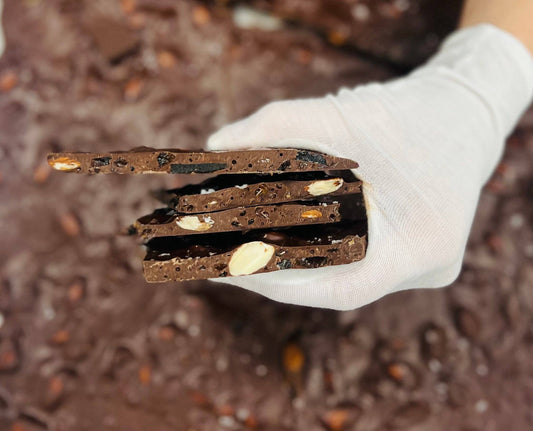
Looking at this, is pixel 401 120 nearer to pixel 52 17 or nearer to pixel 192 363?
pixel 192 363

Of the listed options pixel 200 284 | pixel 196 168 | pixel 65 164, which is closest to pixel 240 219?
pixel 196 168

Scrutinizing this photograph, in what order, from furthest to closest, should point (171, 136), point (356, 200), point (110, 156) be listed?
1. point (171, 136)
2. point (356, 200)
3. point (110, 156)

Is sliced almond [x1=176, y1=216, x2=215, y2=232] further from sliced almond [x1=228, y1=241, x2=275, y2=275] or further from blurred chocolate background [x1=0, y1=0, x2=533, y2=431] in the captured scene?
blurred chocolate background [x1=0, y1=0, x2=533, y2=431]

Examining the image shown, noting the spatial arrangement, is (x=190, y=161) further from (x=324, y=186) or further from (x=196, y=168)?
(x=324, y=186)

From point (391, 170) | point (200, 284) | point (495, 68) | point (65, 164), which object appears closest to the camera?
point (65, 164)

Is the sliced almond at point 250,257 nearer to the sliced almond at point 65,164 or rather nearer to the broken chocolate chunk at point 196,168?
the broken chocolate chunk at point 196,168

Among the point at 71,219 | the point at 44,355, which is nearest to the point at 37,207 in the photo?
the point at 71,219
